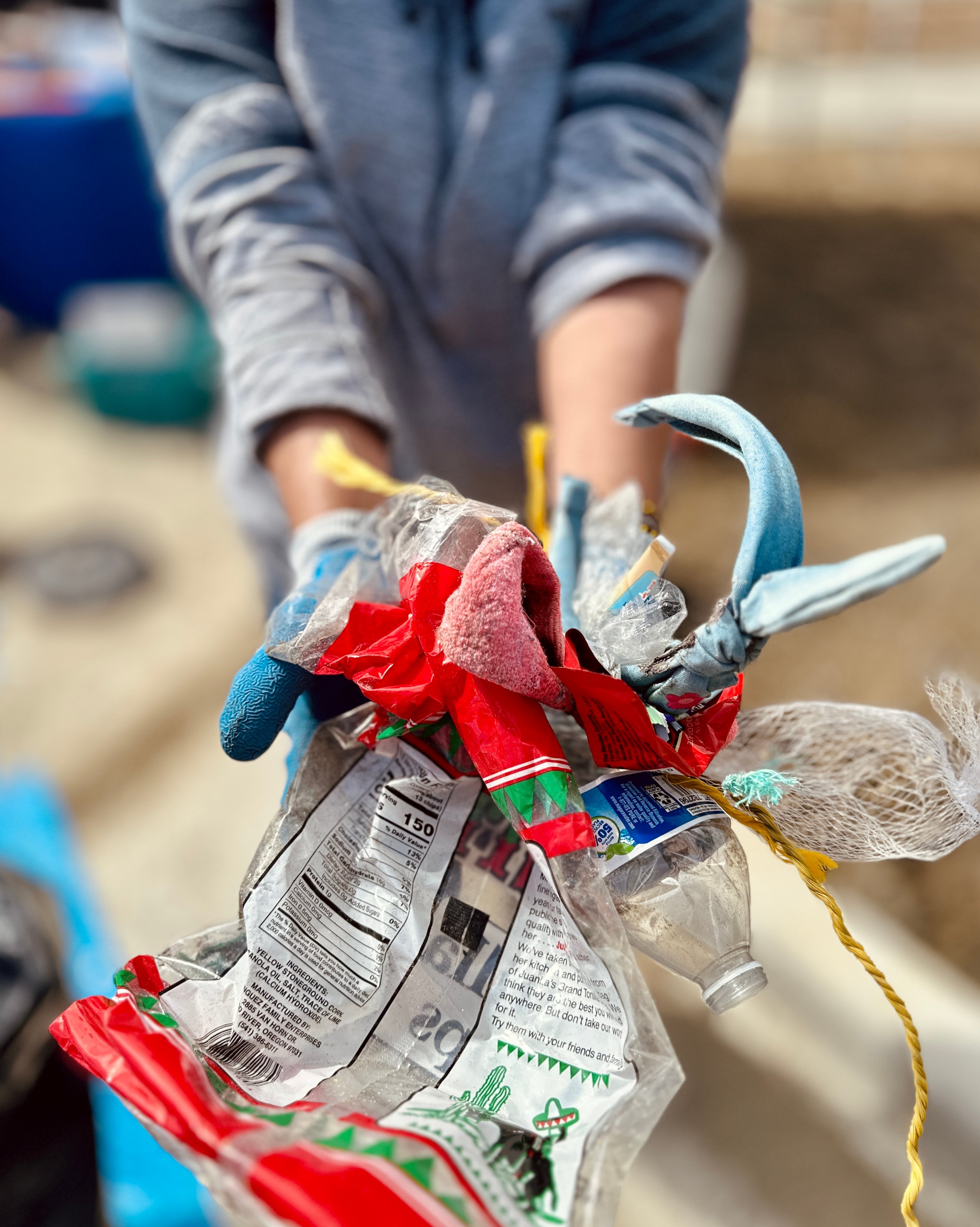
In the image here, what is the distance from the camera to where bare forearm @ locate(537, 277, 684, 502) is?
0.55 m

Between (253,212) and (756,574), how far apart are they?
0.46 metres

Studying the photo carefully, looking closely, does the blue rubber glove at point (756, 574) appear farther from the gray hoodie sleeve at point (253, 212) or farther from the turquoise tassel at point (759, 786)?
the gray hoodie sleeve at point (253, 212)

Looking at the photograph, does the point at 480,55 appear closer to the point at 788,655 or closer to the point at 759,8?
the point at 788,655

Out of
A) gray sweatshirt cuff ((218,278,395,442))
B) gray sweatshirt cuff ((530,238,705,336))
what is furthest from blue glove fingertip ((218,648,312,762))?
gray sweatshirt cuff ((530,238,705,336))

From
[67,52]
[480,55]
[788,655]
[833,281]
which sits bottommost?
[788,655]

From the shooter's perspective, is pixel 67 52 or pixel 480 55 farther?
pixel 67 52

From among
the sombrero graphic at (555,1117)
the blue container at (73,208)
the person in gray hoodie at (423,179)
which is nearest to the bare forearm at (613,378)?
the person in gray hoodie at (423,179)

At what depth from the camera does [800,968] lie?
87 centimetres

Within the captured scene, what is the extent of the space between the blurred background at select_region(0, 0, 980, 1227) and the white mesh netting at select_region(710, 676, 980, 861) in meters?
0.25

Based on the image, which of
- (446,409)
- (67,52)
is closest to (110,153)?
(67,52)

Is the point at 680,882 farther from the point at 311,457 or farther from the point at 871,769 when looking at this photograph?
the point at 311,457

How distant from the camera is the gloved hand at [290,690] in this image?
1.20 ft

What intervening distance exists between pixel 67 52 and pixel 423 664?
2605 mm

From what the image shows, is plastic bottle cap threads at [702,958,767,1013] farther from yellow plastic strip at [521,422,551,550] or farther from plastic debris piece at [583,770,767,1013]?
yellow plastic strip at [521,422,551,550]
